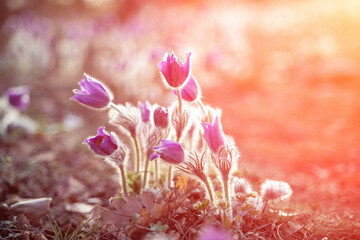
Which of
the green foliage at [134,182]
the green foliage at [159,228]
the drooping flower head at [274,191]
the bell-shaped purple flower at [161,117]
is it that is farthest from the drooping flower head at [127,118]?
the drooping flower head at [274,191]

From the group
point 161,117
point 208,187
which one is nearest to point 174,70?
point 161,117

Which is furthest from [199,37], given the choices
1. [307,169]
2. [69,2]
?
[69,2]

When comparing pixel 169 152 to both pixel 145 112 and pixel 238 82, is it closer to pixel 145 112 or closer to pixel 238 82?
pixel 145 112

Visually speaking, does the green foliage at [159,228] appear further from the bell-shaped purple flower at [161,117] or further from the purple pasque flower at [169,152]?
the bell-shaped purple flower at [161,117]

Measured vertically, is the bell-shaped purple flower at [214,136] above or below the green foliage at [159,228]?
above

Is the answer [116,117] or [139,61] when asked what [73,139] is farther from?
[116,117]

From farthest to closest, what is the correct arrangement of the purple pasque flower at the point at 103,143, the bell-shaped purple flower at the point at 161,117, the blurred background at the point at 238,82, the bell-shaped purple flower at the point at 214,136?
the blurred background at the point at 238,82 → the bell-shaped purple flower at the point at 161,117 → the purple pasque flower at the point at 103,143 → the bell-shaped purple flower at the point at 214,136

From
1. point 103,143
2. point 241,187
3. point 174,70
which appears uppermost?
point 174,70

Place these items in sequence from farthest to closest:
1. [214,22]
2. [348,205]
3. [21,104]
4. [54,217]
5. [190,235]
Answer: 1. [214,22]
2. [21,104]
3. [348,205]
4. [54,217]
5. [190,235]
